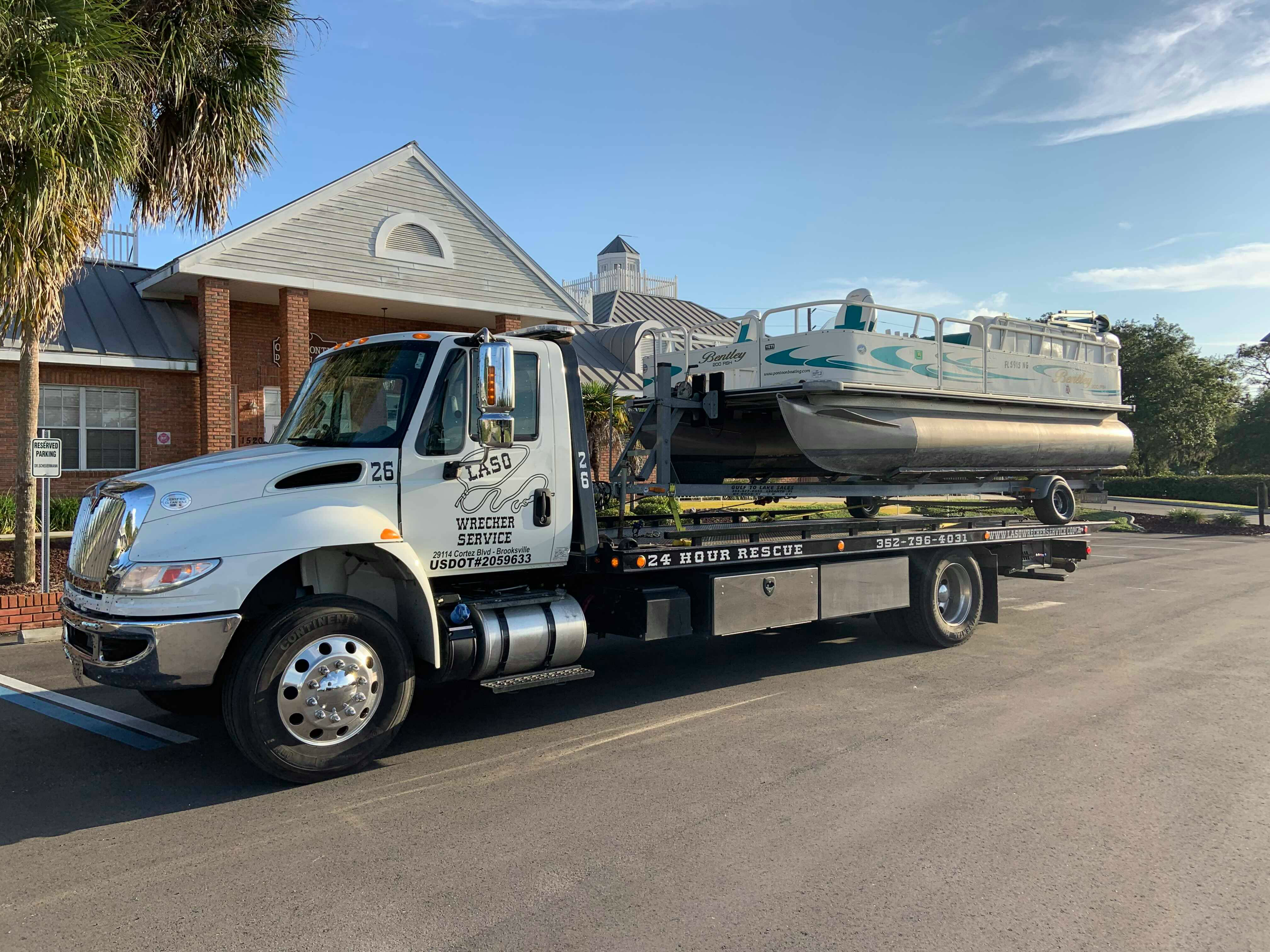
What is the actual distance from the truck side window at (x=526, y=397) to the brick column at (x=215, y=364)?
37.0 feet

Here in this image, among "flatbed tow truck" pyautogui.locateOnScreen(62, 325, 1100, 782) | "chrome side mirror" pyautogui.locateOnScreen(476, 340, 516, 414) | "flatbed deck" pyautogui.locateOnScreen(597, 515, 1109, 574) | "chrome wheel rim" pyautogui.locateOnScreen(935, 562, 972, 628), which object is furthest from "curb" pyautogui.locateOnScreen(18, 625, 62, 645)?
"chrome wheel rim" pyautogui.locateOnScreen(935, 562, 972, 628)

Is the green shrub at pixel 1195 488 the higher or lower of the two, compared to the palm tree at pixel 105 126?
lower

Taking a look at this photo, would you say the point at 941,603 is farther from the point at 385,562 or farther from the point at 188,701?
the point at 188,701

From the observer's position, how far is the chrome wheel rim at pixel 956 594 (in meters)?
9.64

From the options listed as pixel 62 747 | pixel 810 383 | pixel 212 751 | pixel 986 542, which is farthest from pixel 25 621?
pixel 986 542

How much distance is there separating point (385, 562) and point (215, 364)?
1200 cm

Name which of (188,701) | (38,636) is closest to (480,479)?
(188,701)

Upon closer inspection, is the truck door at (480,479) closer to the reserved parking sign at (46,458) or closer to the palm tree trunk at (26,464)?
the reserved parking sign at (46,458)

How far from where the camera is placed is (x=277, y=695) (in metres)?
5.15

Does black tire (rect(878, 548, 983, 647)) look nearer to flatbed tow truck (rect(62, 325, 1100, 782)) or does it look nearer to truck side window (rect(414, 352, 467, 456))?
flatbed tow truck (rect(62, 325, 1100, 782))

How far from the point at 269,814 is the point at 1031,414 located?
8.59 meters

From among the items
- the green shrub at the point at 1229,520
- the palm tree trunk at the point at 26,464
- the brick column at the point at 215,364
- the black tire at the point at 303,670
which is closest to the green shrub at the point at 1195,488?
the green shrub at the point at 1229,520

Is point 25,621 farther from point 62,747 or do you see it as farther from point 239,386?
point 239,386

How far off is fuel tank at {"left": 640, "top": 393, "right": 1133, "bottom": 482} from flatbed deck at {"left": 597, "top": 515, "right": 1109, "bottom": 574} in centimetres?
60
